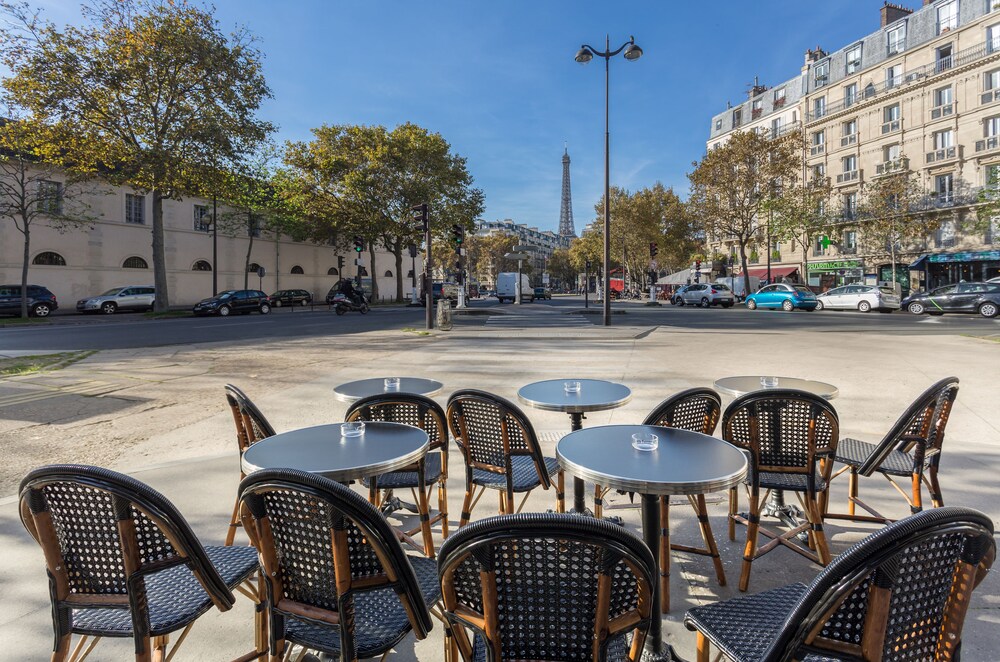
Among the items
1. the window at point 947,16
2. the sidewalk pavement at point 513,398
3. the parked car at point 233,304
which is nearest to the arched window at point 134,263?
the parked car at point 233,304

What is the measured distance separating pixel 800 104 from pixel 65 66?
50.8 meters

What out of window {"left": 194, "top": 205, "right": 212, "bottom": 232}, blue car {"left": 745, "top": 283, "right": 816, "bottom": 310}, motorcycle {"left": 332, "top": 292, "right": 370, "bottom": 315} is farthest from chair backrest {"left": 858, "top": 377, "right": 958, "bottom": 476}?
window {"left": 194, "top": 205, "right": 212, "bottom": 232}

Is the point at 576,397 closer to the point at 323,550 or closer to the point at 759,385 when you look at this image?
the point at 759,385

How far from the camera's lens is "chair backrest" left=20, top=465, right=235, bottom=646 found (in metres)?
1.60

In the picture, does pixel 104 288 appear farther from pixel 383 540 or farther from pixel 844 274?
pixel 844 274

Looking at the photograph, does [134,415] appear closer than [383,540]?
No

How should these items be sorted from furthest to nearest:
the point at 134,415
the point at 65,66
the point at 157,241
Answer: the point at 157,241
the point at 65,66
the point at 134,415

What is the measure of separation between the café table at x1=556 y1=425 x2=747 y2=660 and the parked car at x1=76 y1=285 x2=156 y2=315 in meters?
32.8

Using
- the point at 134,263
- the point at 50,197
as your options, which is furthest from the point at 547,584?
the point at 134,263

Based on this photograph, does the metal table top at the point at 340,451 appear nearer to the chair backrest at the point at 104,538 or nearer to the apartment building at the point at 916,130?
the chair backrest at the point at 104,538

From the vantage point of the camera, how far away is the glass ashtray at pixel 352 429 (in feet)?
8.79

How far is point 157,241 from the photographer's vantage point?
25.7m

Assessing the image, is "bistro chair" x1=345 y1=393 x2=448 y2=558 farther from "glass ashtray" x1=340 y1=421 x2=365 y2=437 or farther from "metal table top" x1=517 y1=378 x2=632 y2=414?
"metal table top" x1=517 y1=378 x2=632 y2=414

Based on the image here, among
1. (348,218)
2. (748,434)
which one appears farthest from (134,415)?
(348,218)
